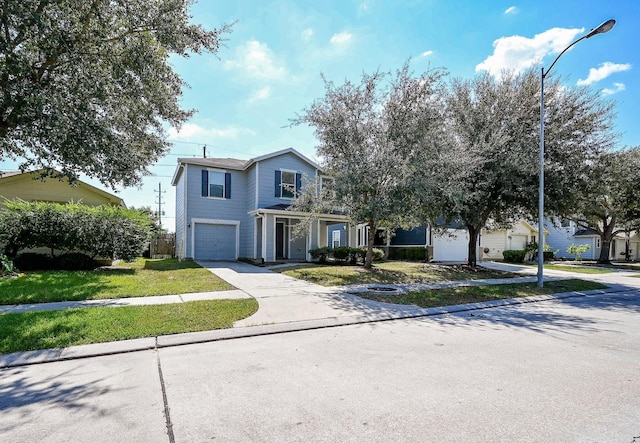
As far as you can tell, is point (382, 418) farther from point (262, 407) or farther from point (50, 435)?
point (50, 435)

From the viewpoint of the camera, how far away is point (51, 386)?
12.2ft

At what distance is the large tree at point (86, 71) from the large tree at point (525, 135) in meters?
10.4

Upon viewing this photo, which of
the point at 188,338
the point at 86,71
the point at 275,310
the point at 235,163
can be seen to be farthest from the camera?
the point at 235,163

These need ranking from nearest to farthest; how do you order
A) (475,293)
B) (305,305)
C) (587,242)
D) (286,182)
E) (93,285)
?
(305,305)
(93,285)
(475,293)
(286,182)
(587,242)

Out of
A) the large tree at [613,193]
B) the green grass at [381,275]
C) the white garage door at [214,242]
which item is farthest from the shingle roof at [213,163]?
the large tree at [613,193]

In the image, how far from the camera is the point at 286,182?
65.6 feet

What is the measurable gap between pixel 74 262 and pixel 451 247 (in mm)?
21470

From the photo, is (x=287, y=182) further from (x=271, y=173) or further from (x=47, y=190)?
(x=47, y=190)

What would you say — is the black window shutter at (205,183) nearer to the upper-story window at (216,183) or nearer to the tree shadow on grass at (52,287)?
the upper-story window at (216,183)

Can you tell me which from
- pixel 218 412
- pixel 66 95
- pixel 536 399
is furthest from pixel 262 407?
pixel 66 95

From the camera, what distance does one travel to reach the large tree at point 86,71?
7.90 meters

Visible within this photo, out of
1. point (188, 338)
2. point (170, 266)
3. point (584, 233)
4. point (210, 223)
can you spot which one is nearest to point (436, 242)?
point (210, 223)

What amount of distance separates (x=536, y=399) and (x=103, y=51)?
1118 cm

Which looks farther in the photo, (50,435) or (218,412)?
(218,412)
